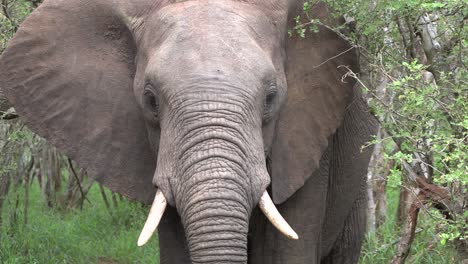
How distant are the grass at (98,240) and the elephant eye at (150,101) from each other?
2.51m

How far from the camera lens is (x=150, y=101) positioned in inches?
188

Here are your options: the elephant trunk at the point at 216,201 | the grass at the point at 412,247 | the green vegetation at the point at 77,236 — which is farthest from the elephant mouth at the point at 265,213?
the green vegetation at the point at 77,236

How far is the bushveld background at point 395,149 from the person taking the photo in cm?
484

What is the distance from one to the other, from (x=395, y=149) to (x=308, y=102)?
8.20 feet

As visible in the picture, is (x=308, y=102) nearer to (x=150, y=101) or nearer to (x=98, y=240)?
(x=150, y=101)

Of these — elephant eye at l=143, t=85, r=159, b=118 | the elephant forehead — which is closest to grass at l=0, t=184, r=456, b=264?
the elephant forehead

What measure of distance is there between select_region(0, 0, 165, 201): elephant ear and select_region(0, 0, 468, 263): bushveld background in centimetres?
85

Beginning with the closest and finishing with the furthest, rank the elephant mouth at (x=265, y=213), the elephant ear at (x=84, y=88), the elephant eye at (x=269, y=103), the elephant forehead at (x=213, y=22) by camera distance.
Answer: the elephant mouth at (x=265, y=213) < the elephant forehead at (x=213, y=22) < the elephant eye at (x=269, y=103) < the elephant ear at (x=84, y=88)

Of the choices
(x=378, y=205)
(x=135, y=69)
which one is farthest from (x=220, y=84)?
(x=378, y=205)

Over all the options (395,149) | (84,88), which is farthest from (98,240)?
(84,88)

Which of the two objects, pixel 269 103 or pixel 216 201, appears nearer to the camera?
pixel 216 201

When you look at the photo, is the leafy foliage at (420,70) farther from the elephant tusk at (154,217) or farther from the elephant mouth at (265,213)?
the elephant tusk at (154,217)

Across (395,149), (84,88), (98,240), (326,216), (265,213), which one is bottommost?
(98,240)

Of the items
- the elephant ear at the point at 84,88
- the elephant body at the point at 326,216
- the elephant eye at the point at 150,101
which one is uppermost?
the elephant eye at the point at 150,101
